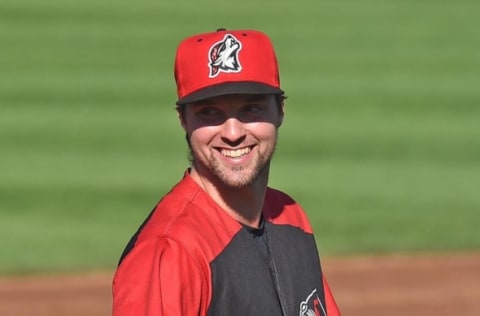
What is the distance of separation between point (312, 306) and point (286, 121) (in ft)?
32.6

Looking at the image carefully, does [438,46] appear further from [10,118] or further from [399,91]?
[10,118]

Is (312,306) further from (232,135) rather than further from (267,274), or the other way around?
(232,135)

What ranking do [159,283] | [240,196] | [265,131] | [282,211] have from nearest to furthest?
[159,283] < [265,131] < [240,196] < [282,211]

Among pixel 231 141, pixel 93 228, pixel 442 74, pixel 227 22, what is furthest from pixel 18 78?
pixel 231 141

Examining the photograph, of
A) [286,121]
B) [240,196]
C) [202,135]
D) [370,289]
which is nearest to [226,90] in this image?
[202,135]

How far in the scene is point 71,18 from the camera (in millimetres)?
16516

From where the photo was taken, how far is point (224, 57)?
341cm

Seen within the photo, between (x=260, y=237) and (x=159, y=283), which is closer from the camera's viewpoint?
(x=159, y=283)

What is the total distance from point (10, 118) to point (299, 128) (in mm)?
3319

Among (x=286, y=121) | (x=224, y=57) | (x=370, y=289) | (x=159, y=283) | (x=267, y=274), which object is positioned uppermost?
(x=286, y=121)

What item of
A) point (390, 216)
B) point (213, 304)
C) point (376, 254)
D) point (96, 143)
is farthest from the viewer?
point (96, 143)

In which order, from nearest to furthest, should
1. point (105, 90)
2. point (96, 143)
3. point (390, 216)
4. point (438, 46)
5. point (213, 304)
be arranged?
point (213, 304)
point (390, 216)
point (96, 143)
point (105, 90)
point (438, 46)

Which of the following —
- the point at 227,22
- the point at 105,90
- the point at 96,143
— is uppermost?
the point at 227,22

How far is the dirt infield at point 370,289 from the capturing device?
8.78m
